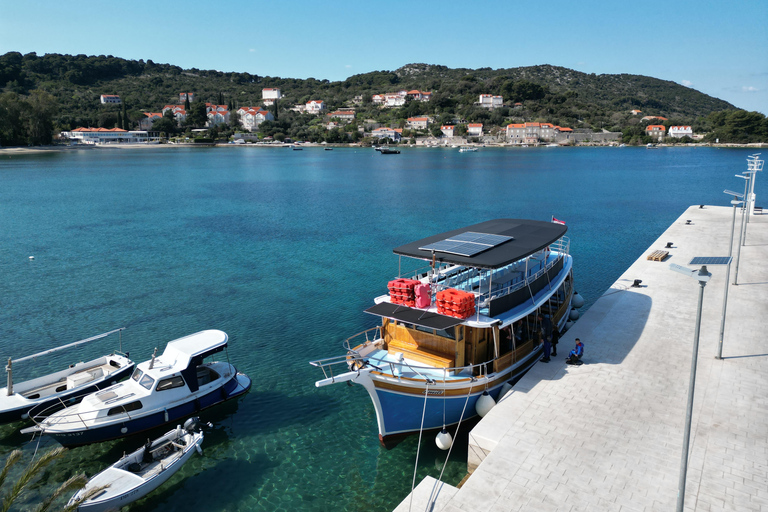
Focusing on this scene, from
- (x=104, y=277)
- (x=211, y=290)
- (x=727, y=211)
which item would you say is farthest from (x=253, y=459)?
(x=727, y=211)

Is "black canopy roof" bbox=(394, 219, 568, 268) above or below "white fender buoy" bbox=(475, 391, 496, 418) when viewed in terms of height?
above

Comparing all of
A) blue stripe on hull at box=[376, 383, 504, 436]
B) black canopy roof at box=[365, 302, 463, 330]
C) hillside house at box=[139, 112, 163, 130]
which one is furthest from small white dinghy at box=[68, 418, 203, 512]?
hillside house at box=[139, 112, 163, 130]

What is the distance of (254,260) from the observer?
33.0m

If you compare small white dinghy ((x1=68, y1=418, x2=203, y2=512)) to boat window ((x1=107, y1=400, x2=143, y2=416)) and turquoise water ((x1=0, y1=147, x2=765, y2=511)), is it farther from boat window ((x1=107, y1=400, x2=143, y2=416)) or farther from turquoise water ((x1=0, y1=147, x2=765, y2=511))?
boat window ((x1=107, y1=400, x2=143, y2=416))

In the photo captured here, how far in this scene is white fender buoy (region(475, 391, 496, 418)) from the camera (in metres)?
13.6

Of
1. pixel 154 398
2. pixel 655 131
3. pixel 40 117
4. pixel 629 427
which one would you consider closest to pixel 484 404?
pixel 629 427

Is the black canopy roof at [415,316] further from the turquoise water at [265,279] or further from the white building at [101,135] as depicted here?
the white building at [101,135]

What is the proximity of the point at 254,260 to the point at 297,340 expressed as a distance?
46.1ft

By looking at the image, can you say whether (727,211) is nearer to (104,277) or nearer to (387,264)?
(387,264)

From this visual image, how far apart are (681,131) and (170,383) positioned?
229350mm

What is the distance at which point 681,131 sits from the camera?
195 meters

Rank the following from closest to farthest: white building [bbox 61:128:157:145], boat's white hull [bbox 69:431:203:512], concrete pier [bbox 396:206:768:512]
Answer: concrete pier [bbox 396:206:768:512]
boat's white hull [bbox 69:431:203:512]
white building [bbox 61:128:157:145]

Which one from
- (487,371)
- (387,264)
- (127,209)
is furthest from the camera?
(127,209)

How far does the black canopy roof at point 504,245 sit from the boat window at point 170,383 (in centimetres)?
786
